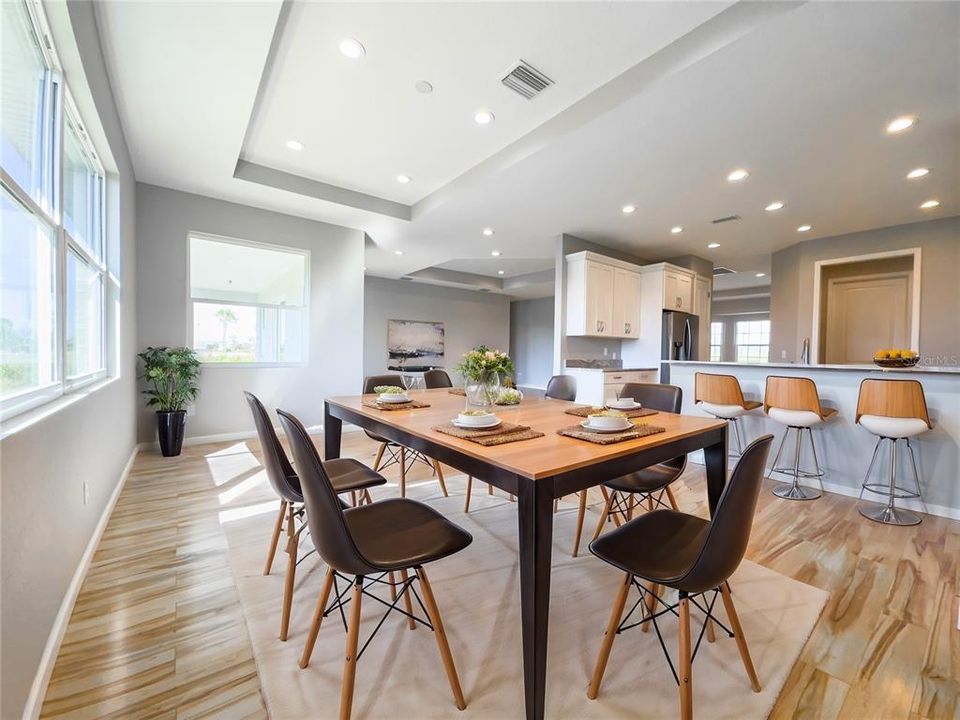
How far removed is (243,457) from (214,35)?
10.7ft

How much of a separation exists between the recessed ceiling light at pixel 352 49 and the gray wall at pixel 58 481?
1.13 metres

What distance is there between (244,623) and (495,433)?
1254 millimetres

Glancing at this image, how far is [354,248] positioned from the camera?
5234mm

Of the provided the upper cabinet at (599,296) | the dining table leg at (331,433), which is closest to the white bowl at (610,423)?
the dining table leg at (331,433)

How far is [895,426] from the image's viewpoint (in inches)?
103

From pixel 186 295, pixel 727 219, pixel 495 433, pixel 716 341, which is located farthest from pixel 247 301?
pixel 716 341

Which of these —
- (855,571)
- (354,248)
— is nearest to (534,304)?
(354,248)

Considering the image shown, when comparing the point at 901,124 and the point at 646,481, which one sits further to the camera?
the point at 901,124

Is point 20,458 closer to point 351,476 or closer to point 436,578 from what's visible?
point 351,476

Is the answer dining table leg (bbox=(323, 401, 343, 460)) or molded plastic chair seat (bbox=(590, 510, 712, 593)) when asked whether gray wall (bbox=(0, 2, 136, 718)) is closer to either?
dining table leg (bbox=(323, 401, 343, 460))

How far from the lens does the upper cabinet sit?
203 inches

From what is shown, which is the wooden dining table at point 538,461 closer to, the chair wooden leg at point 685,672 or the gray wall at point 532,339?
the chair wooden leg at point 685,672

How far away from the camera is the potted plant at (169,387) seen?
374 cm

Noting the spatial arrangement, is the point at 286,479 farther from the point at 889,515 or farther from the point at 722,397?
the point at 889,515
